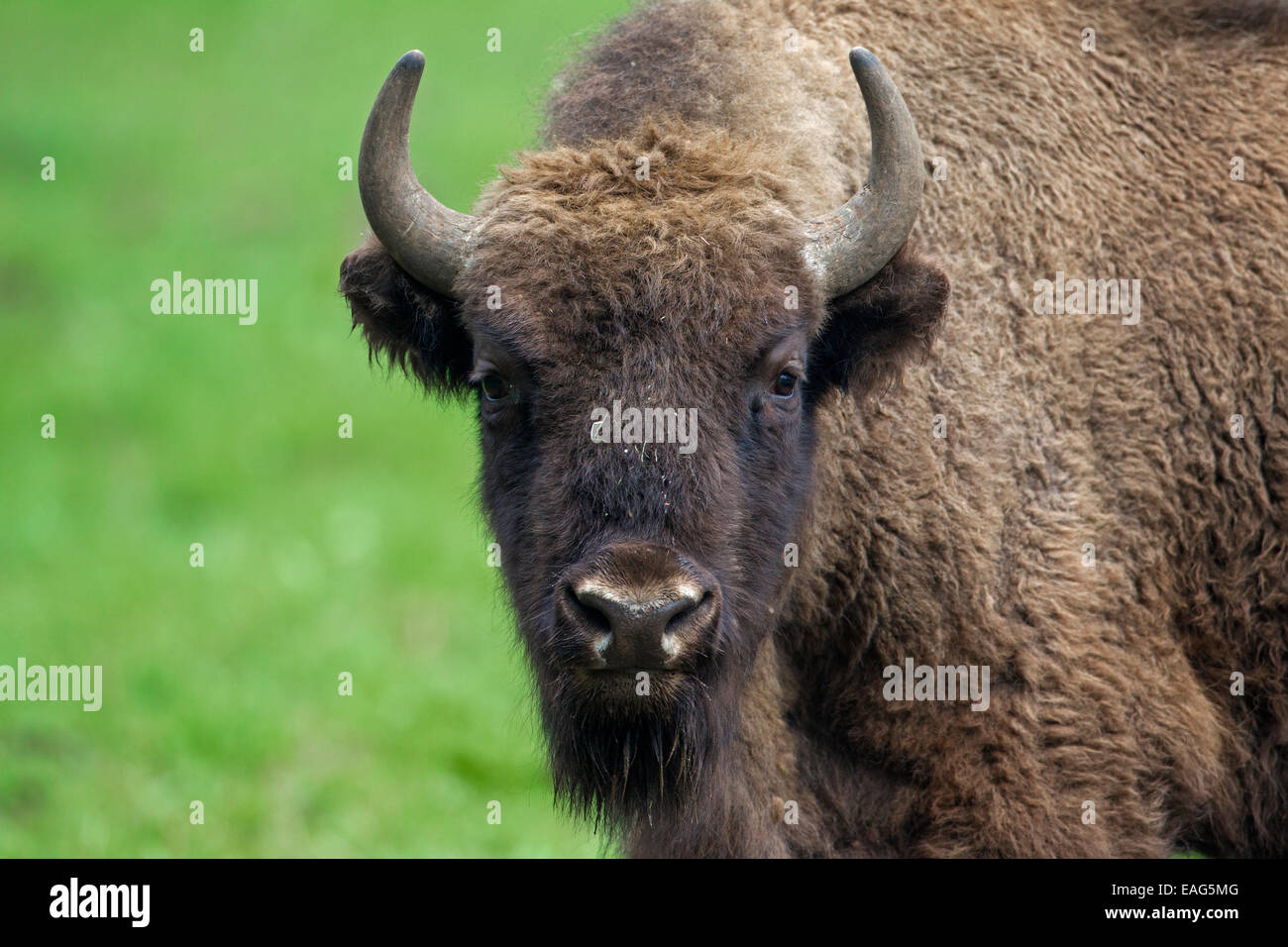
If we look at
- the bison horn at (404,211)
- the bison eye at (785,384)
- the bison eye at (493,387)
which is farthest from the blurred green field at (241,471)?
the bison eye at (785,384)

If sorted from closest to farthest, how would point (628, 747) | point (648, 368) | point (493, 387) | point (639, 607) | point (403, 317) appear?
point (639, 607) < point (648, 368) < point (628, 747) < point (493, 387) < point (403, 317)

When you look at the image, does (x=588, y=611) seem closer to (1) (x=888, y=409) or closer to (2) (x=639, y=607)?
(2) (x=639, y=607)

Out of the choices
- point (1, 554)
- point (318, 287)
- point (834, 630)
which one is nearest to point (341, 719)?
point (1, 554)

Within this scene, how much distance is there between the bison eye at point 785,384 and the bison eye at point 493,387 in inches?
34.1

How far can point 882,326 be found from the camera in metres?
5.56

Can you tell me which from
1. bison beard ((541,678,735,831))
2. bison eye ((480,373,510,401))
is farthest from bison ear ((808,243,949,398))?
bison beard ((541,678,735,831))

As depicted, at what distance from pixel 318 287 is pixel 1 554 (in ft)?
23.0

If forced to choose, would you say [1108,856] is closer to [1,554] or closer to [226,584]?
[226,584]

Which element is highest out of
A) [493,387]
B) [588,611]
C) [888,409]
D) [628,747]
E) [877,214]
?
[877,214]

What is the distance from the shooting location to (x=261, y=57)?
87.4ft

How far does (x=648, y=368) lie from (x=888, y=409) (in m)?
1.31

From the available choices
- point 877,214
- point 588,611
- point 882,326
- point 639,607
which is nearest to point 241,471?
point 882,326

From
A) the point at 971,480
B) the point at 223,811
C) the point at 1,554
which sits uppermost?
the point at 971,480
